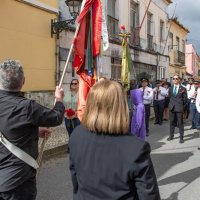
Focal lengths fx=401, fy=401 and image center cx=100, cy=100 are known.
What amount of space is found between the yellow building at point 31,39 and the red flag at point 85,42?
15.5 feet

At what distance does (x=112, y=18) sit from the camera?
56.2 ft

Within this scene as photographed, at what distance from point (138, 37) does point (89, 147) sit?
723 inches

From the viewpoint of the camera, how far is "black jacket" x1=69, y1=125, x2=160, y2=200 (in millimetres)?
2273

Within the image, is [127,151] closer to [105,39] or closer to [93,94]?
[93,94]

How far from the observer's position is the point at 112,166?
236 cm

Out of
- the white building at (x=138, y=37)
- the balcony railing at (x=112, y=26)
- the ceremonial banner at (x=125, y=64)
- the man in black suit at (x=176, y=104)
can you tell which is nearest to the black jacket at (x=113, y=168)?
the ceremonial banner at (x=125, y=64)

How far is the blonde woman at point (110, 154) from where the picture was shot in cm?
228

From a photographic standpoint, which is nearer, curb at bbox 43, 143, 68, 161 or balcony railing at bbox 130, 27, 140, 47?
curb at bbox 43, 143, 68, 161

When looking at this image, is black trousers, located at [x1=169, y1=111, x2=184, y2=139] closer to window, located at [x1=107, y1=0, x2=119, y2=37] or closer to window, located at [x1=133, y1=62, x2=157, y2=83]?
window, located at [x1=107, y1=0, x2=119, y2=37]

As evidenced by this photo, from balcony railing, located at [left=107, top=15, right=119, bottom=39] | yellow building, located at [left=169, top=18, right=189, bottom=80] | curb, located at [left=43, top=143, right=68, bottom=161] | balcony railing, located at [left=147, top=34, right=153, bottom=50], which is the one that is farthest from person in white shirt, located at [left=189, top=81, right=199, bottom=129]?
yellow building, located at [left=169, top=18, right=189, bottom=80]

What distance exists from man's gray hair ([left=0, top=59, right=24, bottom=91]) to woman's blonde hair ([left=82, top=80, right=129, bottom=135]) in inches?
39.1

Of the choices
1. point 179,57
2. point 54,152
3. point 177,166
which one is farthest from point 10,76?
point 179,57

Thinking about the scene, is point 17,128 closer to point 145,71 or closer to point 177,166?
point 177,166

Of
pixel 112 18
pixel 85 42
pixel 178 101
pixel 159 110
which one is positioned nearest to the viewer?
pixel 85 42
